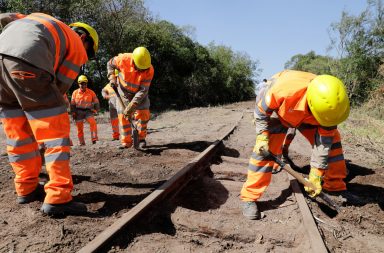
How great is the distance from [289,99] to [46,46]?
2.39 m

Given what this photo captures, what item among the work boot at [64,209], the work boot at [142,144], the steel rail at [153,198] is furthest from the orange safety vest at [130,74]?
the work boot at [64,209]

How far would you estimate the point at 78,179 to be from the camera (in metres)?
4.13

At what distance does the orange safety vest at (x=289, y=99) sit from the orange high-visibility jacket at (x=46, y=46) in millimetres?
1983

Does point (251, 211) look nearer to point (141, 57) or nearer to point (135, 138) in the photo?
point (135, 138)

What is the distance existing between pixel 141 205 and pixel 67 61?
1.56m

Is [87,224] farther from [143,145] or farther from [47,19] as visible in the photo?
[143,145]

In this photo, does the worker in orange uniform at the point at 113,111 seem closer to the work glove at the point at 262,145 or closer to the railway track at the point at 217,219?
the railway track at the point at 217,219

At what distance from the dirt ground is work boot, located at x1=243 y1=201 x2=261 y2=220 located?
0.22 ft

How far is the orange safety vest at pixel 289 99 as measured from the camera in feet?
11.3

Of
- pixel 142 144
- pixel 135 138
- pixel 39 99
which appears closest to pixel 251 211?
pixel 39 99

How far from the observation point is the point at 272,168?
3688mm

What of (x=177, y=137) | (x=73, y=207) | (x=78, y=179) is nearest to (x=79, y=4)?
(x=177, y=137)

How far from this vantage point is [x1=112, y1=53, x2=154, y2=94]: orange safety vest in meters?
6.26

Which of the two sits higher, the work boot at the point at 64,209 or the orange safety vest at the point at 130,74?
the orange safety vest at the point at 130,74
